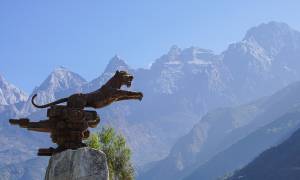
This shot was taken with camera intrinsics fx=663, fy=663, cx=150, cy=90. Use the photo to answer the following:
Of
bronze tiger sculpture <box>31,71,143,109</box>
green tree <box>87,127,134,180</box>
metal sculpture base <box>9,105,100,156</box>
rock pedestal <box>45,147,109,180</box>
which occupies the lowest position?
rock pedestal <box>45,147,109,180</box>

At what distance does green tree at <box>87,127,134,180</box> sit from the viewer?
35.4 meters

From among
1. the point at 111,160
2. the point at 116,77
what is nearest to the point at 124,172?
the point at 111,160

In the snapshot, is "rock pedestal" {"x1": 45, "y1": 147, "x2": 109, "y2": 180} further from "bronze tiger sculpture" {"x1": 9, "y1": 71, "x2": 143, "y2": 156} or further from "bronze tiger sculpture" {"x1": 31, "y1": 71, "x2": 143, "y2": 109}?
"bronze tiger sculpture" {"x1": 31, "y1": 71, "x2": 143, "y2": 109}

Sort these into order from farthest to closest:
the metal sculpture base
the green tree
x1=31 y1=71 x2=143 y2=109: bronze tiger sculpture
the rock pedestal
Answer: the green tree
x1=31 y1=71 x2=143 y2=109: bronze tiger sculpture
the metal sculpture base
the rock pedestal

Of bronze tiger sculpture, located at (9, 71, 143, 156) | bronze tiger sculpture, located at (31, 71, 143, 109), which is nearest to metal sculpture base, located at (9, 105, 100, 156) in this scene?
bronze tiger sculpture, located at (9, 71, 143, 156)

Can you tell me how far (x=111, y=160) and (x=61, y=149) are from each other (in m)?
25.5

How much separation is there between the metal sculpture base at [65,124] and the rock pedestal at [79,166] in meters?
0.25

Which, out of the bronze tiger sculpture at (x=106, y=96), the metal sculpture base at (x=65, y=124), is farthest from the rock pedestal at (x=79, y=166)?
the bronze tiger sculpture at (x=106, y=96)

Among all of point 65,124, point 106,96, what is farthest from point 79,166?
point 106,96

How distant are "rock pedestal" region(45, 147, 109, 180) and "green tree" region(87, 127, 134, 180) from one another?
24697mm

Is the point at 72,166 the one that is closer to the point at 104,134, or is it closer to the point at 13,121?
the point at 13,121

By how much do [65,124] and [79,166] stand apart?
0.76 meters

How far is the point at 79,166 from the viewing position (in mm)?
10102

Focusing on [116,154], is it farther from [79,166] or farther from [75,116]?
[79,166]
